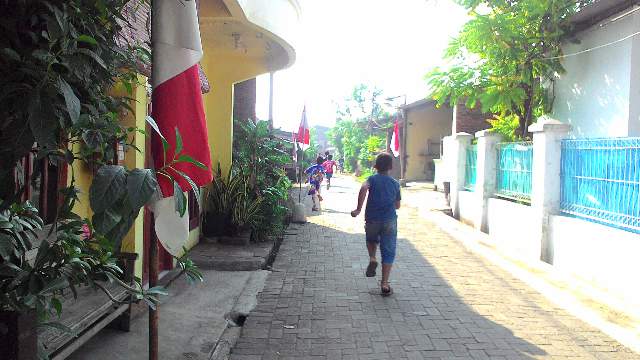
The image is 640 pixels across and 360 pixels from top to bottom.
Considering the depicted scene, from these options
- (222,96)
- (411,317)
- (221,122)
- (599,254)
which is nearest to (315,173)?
(221,122)

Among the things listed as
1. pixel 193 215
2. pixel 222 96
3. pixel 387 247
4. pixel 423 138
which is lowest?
pixel 387 247

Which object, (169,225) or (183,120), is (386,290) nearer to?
(169,225)

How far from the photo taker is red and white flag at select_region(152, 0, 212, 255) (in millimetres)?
2723

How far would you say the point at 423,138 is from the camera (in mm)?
31188

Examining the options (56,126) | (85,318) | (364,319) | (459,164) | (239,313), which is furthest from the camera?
(459,164)

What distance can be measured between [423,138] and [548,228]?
23.4 m

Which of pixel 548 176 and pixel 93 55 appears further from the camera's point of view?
pixel 548 176

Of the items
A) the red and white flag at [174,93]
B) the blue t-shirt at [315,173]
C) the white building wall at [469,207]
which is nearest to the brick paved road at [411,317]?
the red and white flag at [174,93]

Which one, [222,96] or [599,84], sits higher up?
[599,84]

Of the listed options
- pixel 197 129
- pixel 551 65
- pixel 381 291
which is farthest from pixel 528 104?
pixel 197 129

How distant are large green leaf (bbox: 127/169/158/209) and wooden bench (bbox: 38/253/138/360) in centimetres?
119

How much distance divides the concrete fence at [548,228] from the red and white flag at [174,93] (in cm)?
543

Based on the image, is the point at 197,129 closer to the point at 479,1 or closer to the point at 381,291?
the point at 381,291

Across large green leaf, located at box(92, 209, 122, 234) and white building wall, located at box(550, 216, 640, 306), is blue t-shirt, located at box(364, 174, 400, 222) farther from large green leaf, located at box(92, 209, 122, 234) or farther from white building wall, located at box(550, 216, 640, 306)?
large green leaf, located at box(92, 209, 122, 234)
